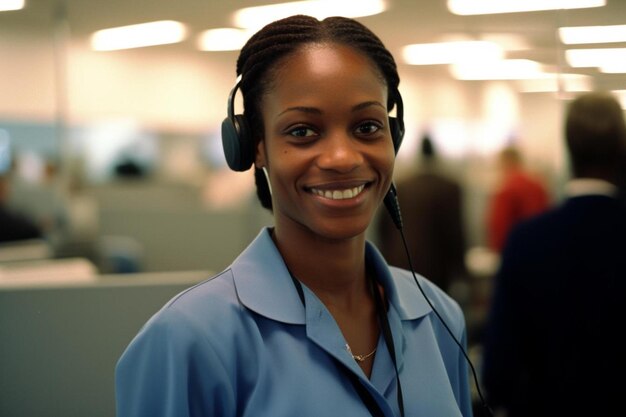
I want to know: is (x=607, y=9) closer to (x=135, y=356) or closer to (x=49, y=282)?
(x=49, y=282)

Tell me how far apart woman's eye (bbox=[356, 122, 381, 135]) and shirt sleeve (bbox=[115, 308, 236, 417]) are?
0.92 feet

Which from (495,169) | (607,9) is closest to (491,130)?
(495,169)

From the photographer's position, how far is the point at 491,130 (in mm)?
6078

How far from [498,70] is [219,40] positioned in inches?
106

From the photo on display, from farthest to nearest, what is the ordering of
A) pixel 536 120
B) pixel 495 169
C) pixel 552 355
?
pixel 495 169 < pixel 536 120 < pixel 552 355

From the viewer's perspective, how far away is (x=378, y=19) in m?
5.47

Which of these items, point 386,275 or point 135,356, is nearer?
point 135,356

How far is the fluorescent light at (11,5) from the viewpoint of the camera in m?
6.15

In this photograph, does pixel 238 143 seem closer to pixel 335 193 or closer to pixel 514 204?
pixel 335 193

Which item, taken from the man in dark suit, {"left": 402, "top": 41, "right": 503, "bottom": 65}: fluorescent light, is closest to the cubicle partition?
the man in dark suit

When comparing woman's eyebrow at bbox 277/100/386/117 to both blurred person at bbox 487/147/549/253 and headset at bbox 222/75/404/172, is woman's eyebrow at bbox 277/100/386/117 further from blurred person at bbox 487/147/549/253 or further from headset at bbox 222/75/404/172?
blurred person at bbox 487/147/549/253

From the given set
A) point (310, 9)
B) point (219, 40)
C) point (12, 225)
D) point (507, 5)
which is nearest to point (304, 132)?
point (12, 225)

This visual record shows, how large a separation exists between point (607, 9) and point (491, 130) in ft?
10.2

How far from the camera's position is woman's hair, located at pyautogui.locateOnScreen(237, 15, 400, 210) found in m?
0.88
